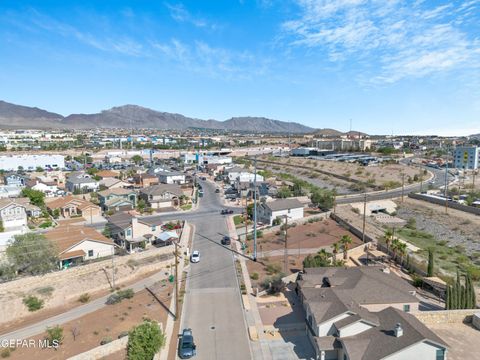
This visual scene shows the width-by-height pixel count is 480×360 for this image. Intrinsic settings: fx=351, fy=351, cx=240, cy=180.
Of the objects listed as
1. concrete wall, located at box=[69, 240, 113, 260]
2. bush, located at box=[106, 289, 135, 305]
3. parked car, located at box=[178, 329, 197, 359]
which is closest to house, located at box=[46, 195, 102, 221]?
concrete wall, located at box=[69, 240, 113, 260]

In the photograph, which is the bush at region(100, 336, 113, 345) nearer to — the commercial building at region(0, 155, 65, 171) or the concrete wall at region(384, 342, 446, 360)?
the concrete wall at region(384, 342, 446, 360)

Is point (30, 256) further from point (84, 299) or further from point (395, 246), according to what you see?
point (395, 246)

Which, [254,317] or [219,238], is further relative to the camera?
[219,238]

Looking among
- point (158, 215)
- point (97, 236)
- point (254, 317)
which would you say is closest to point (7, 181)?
point (158, 215)

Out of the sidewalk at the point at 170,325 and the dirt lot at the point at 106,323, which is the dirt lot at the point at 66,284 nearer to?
the sidewalk at the point at 170,325

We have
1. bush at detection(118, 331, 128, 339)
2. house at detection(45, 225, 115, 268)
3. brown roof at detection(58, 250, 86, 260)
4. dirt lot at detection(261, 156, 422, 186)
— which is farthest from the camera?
dirt lot at detection(261, 156, 422, 186)

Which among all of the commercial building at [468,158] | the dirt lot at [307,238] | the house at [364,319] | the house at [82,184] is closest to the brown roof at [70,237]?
the dirt lot at [307,238]

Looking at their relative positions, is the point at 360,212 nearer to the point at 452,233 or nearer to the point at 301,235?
the point at 452,233

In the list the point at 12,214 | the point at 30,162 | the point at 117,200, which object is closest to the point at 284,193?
the point at 117,200
